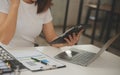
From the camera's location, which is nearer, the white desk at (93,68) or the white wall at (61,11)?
the white desk at (93,68)

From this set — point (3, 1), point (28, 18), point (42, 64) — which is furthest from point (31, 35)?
point (42, 64)

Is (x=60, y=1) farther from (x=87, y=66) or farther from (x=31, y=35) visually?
(x=87, y=66)

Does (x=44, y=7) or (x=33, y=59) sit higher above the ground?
(x=44, y=7)

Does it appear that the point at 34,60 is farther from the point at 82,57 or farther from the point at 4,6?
the point at 4,6

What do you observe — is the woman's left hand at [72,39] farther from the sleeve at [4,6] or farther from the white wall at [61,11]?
the white wall at [61,11]

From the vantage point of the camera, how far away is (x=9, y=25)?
1.39m

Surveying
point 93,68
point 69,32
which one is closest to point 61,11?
point 69,32

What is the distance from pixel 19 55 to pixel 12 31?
31 centimetres

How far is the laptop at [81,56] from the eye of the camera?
3.80ft

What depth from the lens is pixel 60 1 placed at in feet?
16.5

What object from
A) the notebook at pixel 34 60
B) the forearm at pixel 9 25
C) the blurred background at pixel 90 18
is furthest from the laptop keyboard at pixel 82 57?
the blurred background at pixel 90 18

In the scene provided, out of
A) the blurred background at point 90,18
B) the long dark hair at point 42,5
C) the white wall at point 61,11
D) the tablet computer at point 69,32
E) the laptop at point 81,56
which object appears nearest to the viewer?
the laptop at point 81,56

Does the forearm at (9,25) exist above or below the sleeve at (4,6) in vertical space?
below

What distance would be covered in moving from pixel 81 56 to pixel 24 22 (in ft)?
1.68
